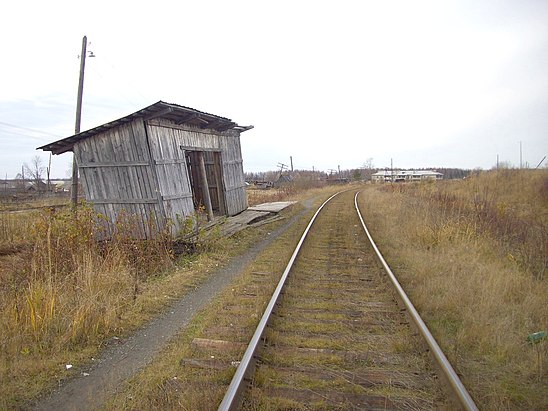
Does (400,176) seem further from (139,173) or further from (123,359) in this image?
(123,359)

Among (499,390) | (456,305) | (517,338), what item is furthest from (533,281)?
(499,390)

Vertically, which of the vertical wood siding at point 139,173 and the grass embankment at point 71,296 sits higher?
the vertical wood siding at point 139,173

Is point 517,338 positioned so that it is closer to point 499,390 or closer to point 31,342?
point 499,390

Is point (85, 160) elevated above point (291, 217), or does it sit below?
above

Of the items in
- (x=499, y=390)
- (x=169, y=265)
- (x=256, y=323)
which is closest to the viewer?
(x=499, y=390)

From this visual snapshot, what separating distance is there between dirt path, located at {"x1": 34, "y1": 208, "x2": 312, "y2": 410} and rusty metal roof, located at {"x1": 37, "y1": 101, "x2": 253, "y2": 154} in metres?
5.13

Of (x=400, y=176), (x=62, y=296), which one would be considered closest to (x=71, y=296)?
(x=62, y=296)

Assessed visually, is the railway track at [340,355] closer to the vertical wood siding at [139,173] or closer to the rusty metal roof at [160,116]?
the vertical wood siding at [139,173]

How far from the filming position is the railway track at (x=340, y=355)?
311cm

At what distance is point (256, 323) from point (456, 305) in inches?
111

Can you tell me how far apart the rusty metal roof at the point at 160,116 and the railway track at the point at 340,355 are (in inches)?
225

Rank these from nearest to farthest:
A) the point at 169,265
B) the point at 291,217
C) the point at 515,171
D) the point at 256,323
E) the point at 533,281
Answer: the point at 256,323 → the point at 533,281 → the point at 169,265 → the point at 291,217 → the point at 515,171

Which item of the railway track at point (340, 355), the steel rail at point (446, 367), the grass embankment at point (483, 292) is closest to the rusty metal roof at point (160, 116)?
the railway track at point (340, 355)

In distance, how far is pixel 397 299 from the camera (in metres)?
5.33
